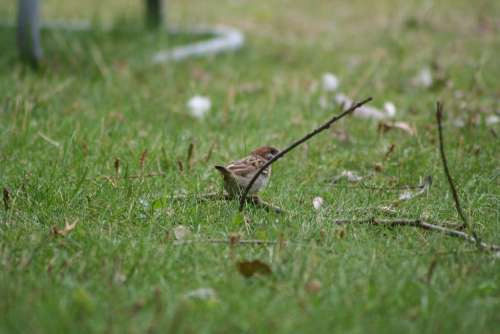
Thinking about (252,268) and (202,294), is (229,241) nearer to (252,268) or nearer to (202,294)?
(252,268)

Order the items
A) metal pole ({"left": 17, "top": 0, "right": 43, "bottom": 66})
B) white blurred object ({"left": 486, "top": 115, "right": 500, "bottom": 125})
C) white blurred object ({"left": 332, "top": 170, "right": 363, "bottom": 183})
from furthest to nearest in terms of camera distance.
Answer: metal pole ({"left": 17, "top": 0, "right": 43, "bottom": 66}) → white blurred object ({"left": 486, "top": 115, "right": 500, "bottom": 125}) → white blurred object ({"left": 332, "top": 170, "right": 363, "bottom": 183})

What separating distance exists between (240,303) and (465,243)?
1269 millimetres

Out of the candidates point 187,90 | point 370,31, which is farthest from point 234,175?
point 370,31

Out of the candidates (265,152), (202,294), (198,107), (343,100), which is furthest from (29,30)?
(202,294)

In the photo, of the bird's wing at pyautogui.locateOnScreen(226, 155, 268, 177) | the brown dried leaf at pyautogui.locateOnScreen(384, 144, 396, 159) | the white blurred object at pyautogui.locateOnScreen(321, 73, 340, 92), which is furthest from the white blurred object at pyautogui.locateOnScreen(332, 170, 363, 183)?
the white blurred object at pyautogui.locateOnScreen(321, 73, 340, 92)

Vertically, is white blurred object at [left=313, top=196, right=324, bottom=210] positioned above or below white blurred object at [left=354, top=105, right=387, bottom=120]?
Answer: above

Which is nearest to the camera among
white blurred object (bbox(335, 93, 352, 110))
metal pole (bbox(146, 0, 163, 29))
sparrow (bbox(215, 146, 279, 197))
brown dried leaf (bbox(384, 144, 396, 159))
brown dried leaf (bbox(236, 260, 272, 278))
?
brown dried leaf (bbox(236, 260, 272, 278))

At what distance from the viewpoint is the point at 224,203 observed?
12.2 feet

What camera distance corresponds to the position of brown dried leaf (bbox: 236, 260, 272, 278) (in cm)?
272

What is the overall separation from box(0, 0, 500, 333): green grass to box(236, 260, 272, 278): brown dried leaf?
4 centimetres

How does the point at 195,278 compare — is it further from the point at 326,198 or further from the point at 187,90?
the point at 187,90

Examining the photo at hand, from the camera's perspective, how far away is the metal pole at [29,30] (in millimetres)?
6789

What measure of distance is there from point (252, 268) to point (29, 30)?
16.7 feet

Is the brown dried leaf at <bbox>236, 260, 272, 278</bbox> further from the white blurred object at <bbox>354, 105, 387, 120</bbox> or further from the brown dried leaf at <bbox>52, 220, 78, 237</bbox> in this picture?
the white blurred object at <bbox>354, 105, 387, 120</bbox>
